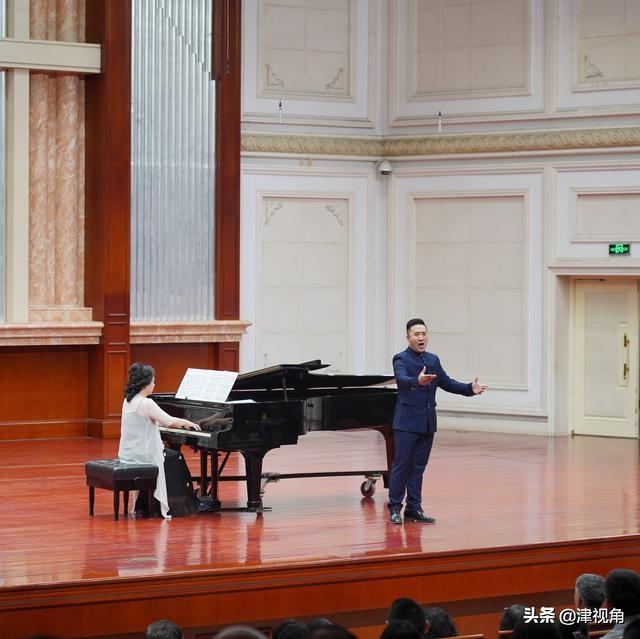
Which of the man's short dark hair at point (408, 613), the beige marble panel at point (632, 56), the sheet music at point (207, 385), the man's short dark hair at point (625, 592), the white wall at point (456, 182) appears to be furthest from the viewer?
the white wall at point (456, 182)

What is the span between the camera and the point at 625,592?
4895 mm

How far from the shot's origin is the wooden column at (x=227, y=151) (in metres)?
12.0

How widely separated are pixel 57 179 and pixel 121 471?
4533 mm

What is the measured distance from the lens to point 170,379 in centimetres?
1206

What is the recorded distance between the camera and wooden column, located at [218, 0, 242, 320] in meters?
12.0

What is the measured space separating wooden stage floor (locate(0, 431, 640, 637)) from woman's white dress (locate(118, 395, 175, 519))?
356 mm

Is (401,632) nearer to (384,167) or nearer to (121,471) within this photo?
(121,471)

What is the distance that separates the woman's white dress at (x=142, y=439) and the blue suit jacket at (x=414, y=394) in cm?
139

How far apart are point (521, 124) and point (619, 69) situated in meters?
1.05

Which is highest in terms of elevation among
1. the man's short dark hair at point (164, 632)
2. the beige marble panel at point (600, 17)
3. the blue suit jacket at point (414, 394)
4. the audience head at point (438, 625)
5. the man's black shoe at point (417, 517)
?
the beige marble panel at point (600, 17)

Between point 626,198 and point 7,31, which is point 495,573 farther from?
point 7,31

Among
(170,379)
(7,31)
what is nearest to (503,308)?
(170,379)

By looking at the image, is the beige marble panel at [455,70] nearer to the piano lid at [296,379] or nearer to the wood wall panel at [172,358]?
the wood wall panel at [172,358]

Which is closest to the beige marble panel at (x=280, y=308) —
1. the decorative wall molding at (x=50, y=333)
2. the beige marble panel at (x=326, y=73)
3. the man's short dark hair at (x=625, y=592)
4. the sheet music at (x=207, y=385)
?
the decorative wall molding at (x=50, y=333)
